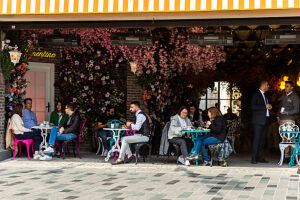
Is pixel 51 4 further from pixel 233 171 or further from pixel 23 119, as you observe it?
pixel 233 171

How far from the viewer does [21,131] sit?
10.7 metres

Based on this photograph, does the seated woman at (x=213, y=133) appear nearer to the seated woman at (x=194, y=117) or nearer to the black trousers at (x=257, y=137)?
the black trousers at (x=257, y=137)

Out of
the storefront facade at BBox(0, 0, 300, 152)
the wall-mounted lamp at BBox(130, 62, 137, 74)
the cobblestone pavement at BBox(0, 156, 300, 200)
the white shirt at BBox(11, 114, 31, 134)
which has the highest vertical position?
the storefront facade at BBox(0, 0, 300, 152)

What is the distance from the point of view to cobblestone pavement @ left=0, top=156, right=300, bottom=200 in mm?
6770

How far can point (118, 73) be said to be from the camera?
13.7 m

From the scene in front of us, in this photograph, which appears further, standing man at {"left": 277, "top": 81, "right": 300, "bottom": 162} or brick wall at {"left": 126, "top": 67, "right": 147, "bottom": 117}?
brick wall at {"left": 126, "top": 67, "right": 147, "bottom": 117}

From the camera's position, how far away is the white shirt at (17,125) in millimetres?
10672

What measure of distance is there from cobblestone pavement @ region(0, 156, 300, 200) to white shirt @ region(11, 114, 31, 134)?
68 centimetres

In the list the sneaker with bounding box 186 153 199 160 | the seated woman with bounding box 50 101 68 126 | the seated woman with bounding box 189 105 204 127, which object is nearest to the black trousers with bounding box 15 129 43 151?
the seated woman with bounding box 50 101 68 126

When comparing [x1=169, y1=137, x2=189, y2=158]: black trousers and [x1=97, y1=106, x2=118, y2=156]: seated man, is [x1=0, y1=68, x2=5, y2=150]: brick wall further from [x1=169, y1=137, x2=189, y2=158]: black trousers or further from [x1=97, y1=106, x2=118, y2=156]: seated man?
[x1=169, y1=137, x2=189, y2=158]: black trousers

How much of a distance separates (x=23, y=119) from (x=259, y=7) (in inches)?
236

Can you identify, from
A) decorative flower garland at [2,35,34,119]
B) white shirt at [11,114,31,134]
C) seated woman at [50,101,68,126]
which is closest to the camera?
white shirt at [11,114,31,134]

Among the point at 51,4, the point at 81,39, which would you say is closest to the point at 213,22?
the point at 51,4

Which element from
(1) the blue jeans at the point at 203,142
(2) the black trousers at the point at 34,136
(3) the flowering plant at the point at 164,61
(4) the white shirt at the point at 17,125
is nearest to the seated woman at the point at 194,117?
(3) the flowering plant at the point at 164,61
